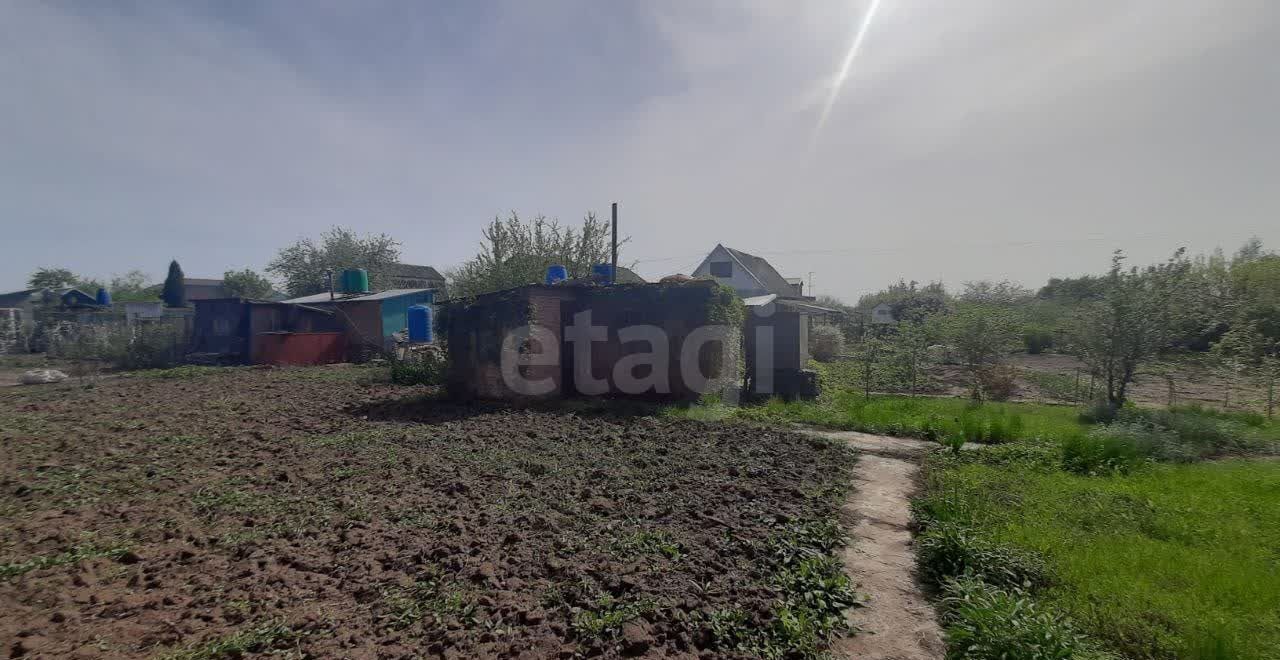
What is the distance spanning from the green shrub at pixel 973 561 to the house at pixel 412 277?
2591 centimetres

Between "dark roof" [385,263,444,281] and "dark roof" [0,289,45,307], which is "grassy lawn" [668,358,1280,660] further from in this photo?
"dark roof" [0,289,45,307]

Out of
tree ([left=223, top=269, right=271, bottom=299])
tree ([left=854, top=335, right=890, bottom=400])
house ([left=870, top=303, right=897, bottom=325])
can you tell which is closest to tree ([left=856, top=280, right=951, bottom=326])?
house ([left=870, top=303, right=897, bottom=325])

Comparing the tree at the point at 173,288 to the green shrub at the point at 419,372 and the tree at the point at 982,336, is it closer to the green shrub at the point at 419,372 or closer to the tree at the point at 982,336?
the green shrub at the point at 419,372

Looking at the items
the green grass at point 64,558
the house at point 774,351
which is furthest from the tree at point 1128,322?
the green grass at point 64,558

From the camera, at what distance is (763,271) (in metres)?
27.5

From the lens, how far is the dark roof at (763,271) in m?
25.2

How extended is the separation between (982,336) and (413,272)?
36.2m

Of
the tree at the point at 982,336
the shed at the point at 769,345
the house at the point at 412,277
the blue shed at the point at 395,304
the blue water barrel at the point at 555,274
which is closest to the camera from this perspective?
the tree at the point at 982,336

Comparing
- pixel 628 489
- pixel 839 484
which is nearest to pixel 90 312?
pixel 628 489

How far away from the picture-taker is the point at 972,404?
940 cm

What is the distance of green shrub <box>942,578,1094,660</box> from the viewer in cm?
233

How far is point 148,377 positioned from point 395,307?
23.5 ft

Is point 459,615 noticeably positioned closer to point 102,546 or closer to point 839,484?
point 102,546

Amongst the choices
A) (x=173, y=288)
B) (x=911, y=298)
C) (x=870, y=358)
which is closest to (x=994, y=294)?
(x=911, y=298)
